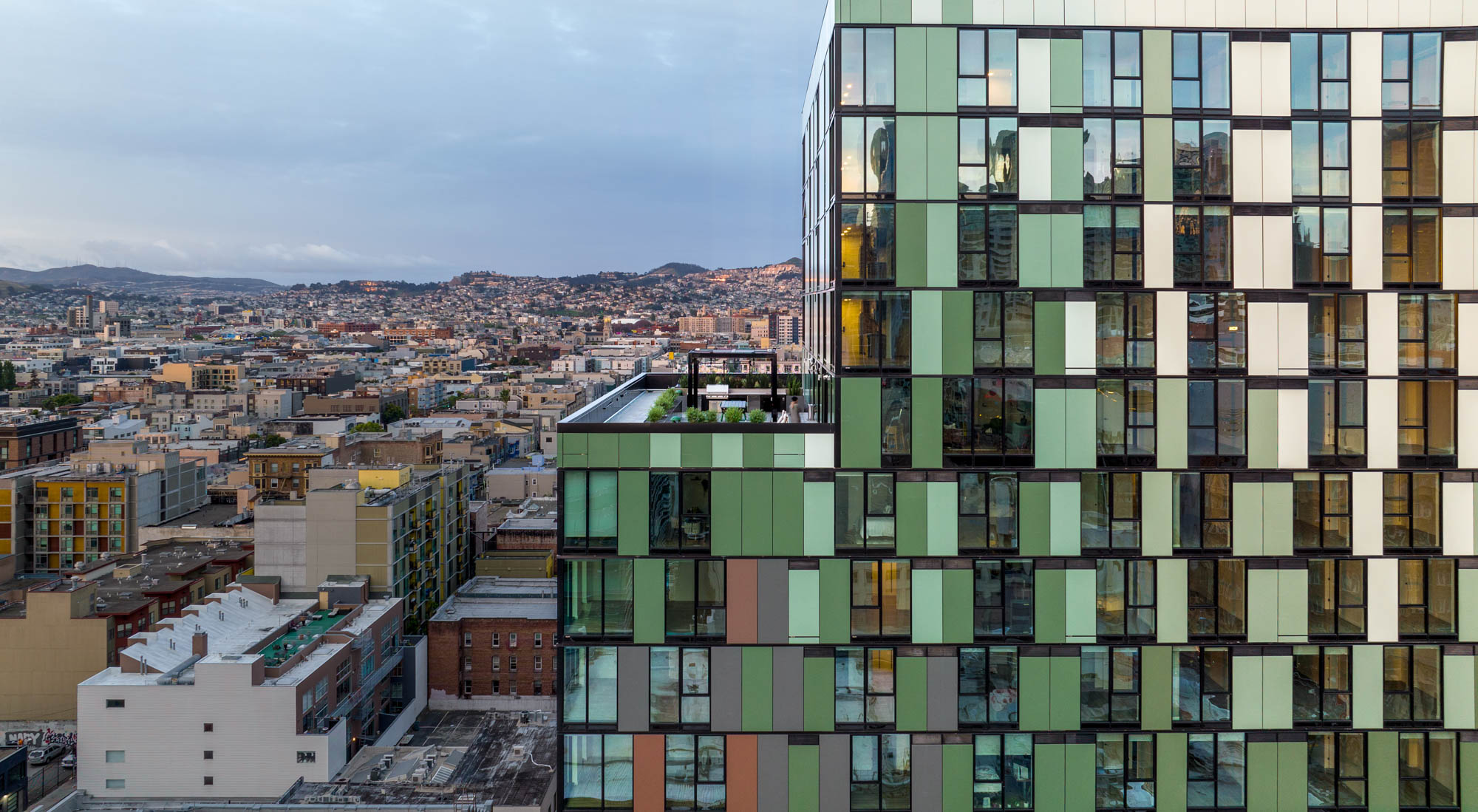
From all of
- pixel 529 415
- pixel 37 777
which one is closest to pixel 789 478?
pixel 37 777

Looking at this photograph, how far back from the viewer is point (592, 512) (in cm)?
1800

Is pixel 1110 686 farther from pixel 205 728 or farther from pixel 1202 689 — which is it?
pixel 205 728

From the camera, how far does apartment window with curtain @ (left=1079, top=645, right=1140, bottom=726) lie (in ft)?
59.3

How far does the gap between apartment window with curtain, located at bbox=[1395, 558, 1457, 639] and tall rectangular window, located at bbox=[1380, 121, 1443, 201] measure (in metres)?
7.50

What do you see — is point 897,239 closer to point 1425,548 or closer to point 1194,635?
point 1194,635

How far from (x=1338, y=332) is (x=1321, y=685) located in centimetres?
722

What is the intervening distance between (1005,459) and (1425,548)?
29.0 feet

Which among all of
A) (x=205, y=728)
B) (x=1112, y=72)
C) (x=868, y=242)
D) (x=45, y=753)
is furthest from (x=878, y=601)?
(x=45, y=753)

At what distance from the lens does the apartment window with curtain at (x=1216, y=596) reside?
1809 cm

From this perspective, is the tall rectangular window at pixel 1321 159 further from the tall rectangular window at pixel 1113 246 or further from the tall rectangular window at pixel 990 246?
the tall rectangular window at pixel 990 246

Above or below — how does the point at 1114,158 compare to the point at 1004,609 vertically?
above

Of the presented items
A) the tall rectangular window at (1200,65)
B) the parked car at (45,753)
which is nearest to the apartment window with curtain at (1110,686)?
the tall rectangular window at (1200,65)

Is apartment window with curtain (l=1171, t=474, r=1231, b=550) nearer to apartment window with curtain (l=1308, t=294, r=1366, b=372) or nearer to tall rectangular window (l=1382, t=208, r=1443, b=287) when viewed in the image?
apartment window with curtain (l=1308, t=294, r=1366, b=372)

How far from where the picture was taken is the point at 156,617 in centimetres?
6412
